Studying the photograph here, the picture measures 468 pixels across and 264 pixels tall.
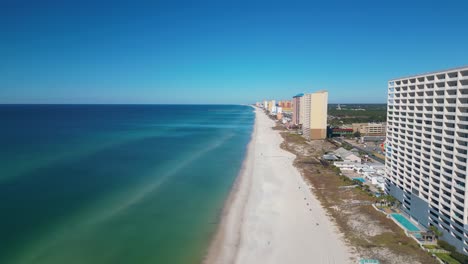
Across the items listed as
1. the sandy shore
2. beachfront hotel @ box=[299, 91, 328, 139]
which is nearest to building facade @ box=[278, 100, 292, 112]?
beachfront hotel @ box=[299, 91, 328, 139]

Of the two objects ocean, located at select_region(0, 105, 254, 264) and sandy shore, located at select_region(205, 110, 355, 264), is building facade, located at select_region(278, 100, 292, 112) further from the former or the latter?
sandy shore, located at select_region(205, 110, 355, 264)

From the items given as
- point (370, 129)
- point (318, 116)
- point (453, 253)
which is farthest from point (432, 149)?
point (370, 129)

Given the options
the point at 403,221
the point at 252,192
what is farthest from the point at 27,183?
the point at 403,221

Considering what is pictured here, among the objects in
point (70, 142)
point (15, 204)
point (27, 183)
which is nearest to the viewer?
point (15, 204)

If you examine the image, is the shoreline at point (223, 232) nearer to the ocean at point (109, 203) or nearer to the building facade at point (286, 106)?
the ocean at point (109, 203)

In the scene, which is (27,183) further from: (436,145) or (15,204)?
(436,145)
